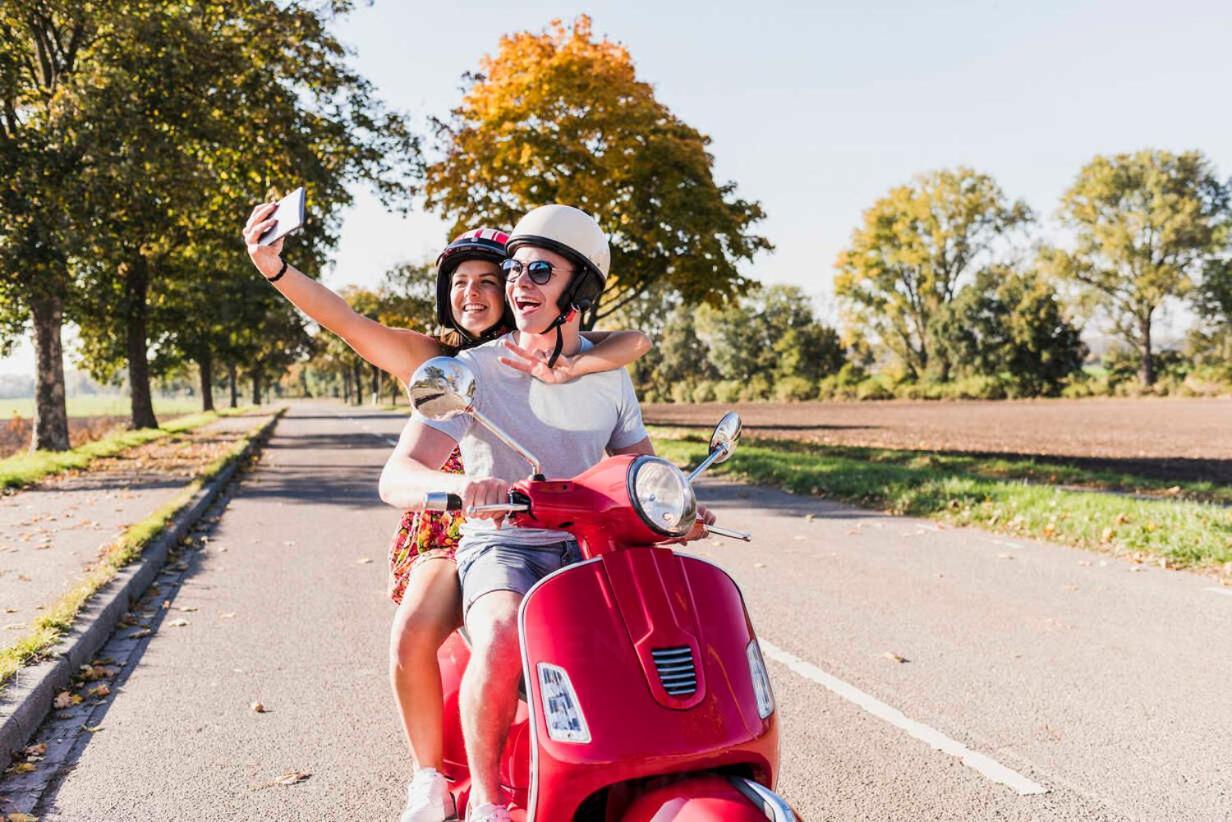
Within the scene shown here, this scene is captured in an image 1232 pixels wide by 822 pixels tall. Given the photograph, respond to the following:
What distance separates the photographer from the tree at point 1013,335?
51406 millimetres

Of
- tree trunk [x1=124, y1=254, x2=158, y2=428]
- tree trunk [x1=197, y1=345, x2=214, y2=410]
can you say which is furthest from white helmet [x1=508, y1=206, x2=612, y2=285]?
tree trunk [x1=197, y1=345, x2=214, y2=410]

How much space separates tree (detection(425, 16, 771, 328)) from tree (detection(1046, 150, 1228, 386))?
45.0 meters

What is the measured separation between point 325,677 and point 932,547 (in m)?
5.47

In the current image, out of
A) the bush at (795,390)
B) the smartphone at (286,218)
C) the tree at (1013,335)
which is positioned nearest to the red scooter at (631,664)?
the smartphone at (286,218)

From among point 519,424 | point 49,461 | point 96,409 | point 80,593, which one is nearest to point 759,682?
point 519,424

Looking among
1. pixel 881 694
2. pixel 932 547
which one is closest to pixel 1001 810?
pixel 881 694

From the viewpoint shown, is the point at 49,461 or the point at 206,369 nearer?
the point at 49,461

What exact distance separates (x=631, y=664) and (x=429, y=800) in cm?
94

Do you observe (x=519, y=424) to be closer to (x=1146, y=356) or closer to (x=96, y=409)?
(x=1146, y=356)

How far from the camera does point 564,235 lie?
2.61 meters

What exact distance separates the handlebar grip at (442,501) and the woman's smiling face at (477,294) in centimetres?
110

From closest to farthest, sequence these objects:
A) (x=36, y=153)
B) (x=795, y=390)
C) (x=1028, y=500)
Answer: (x=1028, y=500) < (x=36, y=153) < (x=795, y=390)

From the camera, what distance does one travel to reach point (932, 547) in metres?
8.49

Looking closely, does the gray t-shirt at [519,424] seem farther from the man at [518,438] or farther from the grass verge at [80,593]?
the grass verge at [80,593]
